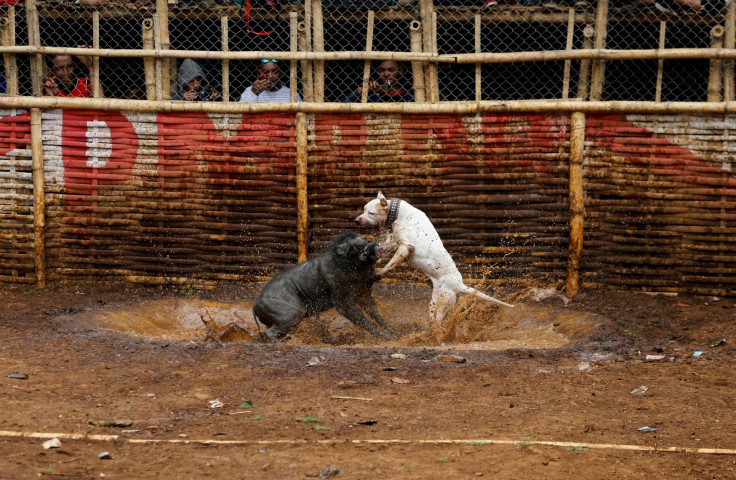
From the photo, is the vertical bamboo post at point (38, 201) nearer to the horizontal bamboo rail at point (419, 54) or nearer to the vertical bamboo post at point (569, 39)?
the horizontal bamboo rail at point (419, 54)

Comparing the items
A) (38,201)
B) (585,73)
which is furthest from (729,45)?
(38,201)

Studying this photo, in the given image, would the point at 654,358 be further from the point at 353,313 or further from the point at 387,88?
the point at 387,88

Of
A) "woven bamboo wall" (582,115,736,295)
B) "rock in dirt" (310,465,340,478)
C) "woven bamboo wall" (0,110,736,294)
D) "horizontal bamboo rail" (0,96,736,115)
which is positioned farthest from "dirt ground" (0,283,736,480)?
"horizontal bamboo rail" (0,96,736,115)

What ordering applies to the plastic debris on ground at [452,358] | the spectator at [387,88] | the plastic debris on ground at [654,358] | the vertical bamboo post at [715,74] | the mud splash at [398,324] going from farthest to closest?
1. the spectator at [387,88]
2. the vertical bamboo post at [715,74]
3. the mud splash at [398,324]
4. the plastic debris on ground at [654,358]
5. the plastic debris on ground at [452,358]

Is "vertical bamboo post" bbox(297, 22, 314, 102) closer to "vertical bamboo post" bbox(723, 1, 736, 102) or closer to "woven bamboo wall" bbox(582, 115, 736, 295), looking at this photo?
"woven bamboo wall" bbox(582, 115, 736, 295)

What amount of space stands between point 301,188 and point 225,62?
5.32 feet

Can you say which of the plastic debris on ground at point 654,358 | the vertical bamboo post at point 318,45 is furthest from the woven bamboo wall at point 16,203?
the plastic debris on ground at point 654,358

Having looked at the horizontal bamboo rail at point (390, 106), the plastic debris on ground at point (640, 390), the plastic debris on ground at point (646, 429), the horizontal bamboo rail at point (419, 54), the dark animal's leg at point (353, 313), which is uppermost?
the horizontal bamboo rail at point (419, 54)

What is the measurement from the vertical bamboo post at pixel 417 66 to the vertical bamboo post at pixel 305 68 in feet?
3.80

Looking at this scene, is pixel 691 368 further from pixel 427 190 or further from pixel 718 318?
pixel 427 190

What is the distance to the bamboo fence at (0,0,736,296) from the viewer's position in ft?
30.5

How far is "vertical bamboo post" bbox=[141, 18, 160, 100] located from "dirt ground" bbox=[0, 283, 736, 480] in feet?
8.10

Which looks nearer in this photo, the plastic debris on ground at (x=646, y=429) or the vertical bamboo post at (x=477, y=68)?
the plastic debris on ground at (x=646, y=429)

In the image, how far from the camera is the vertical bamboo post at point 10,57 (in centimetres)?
968
